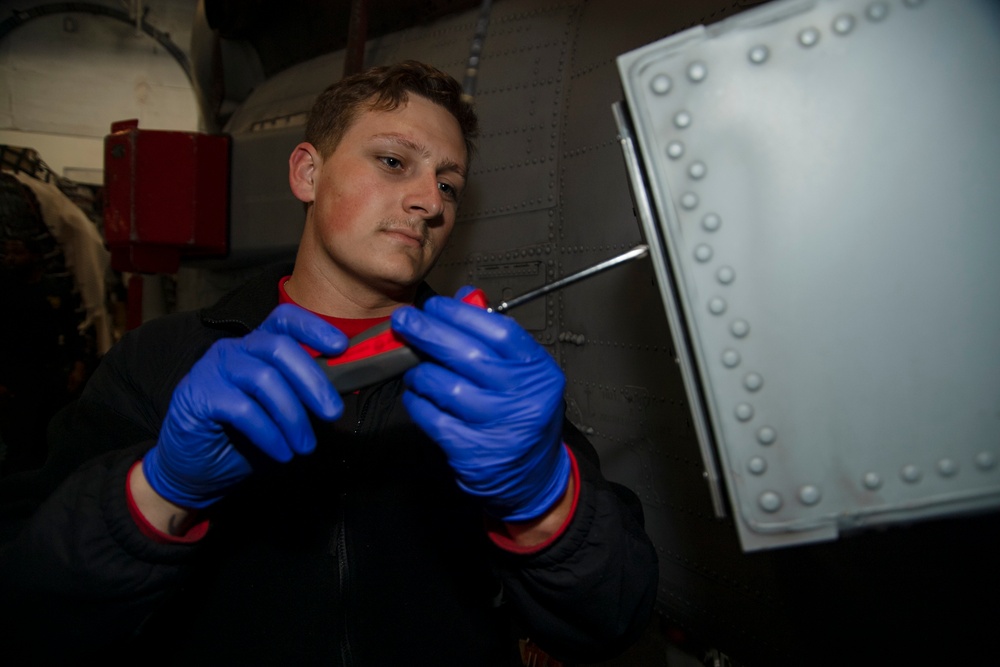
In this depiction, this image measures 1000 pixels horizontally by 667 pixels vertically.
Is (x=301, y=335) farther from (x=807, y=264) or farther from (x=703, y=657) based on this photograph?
(x=703, y=657)

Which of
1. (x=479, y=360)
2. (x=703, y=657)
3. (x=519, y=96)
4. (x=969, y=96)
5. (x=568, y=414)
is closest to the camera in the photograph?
(x=969, y=96)

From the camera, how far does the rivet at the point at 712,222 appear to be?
80 centimetres

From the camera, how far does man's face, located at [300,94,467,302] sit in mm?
1380

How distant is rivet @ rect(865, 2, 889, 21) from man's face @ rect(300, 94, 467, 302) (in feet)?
3.02

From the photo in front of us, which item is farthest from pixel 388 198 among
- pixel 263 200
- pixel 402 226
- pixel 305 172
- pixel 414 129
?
pixel 263 200

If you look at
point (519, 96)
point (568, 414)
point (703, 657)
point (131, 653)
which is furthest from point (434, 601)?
point (519, 96)

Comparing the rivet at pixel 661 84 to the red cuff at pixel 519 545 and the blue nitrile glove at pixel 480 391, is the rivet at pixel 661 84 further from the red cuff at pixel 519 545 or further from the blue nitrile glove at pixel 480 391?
the red cuff at pixel 519 545

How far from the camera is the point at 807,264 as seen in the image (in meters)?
0.79

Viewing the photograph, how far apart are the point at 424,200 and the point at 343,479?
689mm

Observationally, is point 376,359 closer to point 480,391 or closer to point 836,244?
point 480,391

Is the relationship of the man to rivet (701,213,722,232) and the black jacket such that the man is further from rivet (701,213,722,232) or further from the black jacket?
rivet (701,213,722,232)

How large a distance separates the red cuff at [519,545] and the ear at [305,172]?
1.05 m

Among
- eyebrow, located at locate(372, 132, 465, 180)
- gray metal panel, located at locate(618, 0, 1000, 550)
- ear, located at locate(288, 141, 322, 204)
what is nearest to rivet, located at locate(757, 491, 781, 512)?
gray metal panel, located at locate(618, 0, 1000, 550)

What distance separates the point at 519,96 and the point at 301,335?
→ 1764mm
